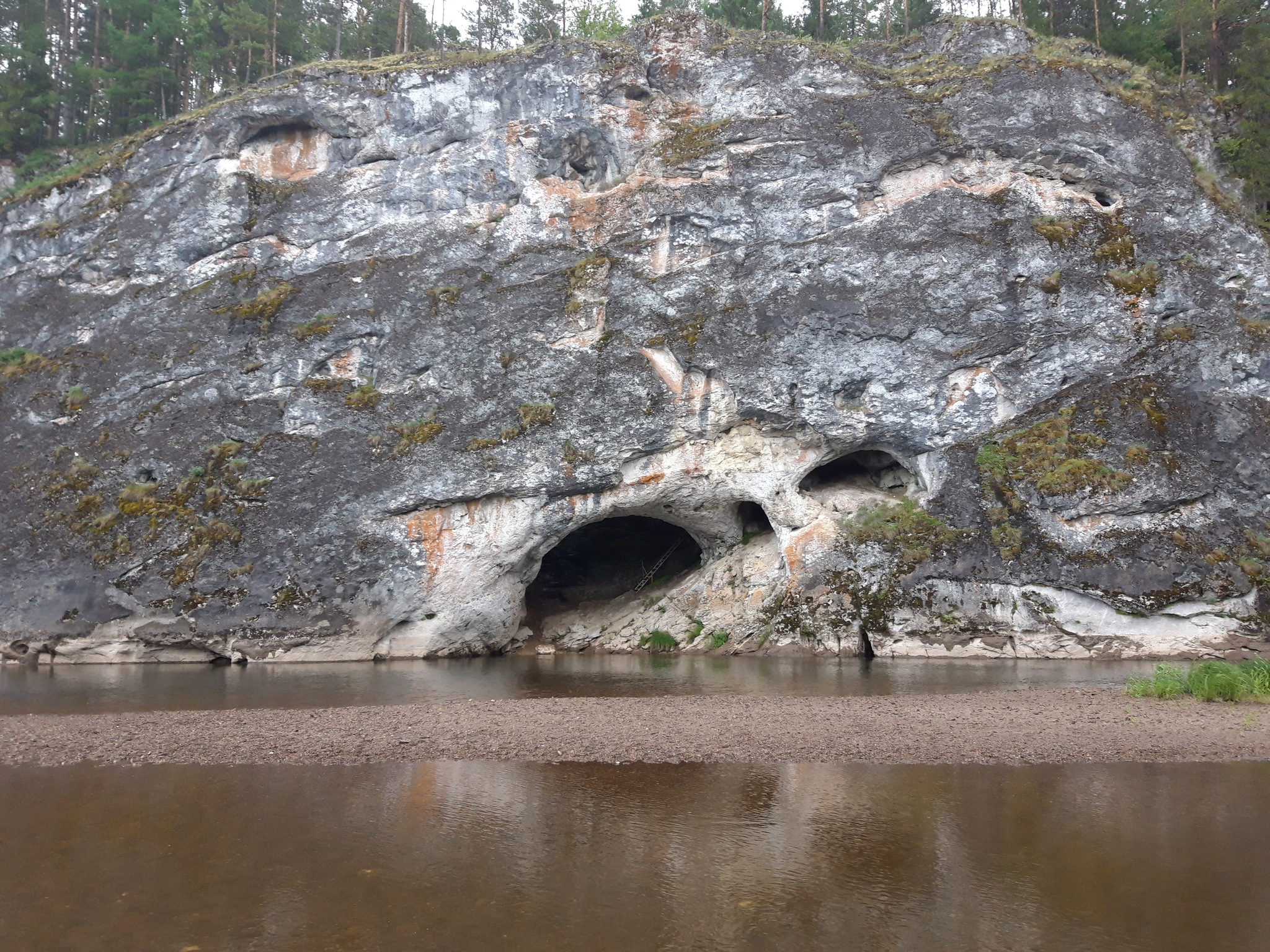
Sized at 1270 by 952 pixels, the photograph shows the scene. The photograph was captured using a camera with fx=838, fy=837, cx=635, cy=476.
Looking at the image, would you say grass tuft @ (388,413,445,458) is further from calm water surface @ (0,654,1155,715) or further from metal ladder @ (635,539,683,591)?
metal ladder @ (635,539,683,591)

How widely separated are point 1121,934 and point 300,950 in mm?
4438

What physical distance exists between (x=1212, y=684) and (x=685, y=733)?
24.6ft

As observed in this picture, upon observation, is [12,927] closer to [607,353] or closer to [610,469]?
[610,469]

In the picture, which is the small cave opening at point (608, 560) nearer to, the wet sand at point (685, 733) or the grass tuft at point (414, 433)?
the grass tuft at point (414, 433)

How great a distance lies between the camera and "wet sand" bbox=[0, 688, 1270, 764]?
870cm

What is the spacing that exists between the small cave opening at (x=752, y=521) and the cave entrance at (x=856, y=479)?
62.2 inches

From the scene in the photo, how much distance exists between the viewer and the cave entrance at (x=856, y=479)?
2219 cm

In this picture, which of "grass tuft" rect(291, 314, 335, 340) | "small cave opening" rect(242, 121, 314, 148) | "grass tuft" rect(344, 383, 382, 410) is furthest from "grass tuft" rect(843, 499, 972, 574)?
"small cave opening" rect(242, 121, 314, 148)

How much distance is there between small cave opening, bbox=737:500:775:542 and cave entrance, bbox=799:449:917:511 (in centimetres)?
158

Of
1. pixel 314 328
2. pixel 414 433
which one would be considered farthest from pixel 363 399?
pixel 314 328

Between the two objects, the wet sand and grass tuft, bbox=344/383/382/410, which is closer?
the wet sand

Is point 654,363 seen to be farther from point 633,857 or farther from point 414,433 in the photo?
point 633,857

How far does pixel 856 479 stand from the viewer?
23891mm

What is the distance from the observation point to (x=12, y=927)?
472 cm
